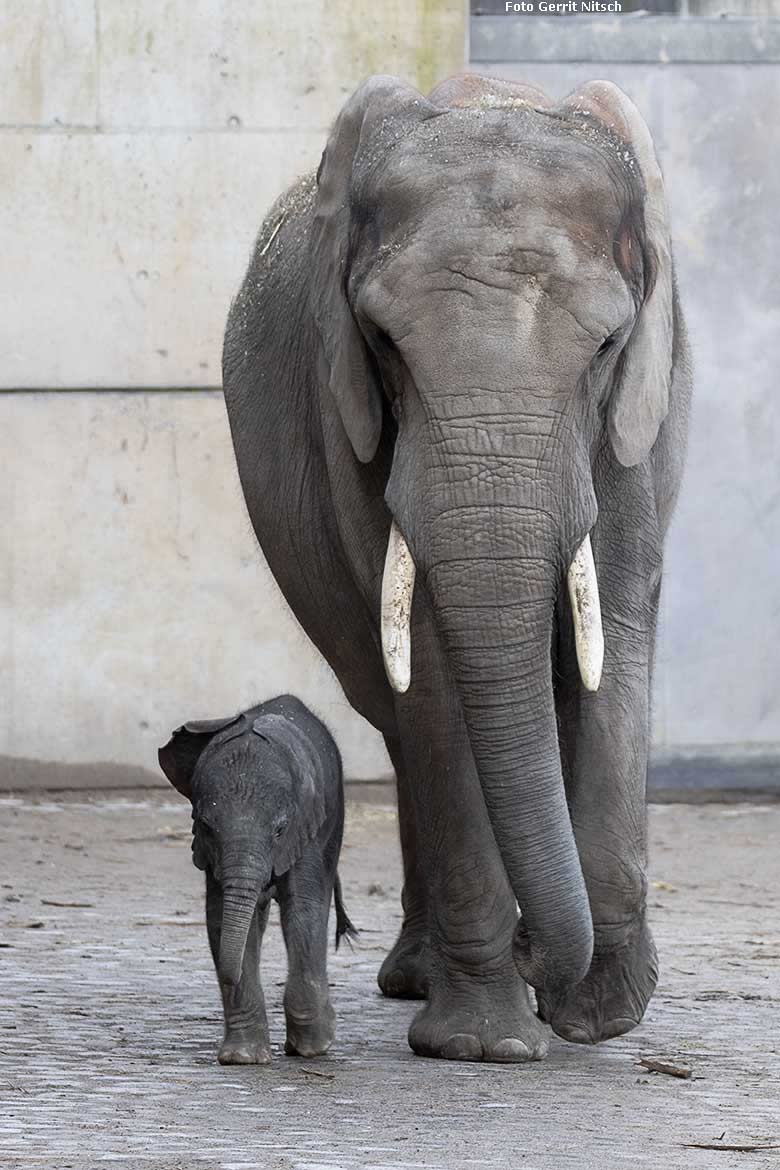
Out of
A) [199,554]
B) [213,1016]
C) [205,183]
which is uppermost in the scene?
[205,183]

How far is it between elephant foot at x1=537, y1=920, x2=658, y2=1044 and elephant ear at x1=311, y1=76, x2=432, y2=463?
1336 millimetres

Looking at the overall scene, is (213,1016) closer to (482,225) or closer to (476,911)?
(476,911)

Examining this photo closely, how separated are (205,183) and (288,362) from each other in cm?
505

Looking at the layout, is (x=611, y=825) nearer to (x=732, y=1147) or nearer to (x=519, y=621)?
(x=519, y=621)

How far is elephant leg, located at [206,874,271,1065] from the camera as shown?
18.9 ft

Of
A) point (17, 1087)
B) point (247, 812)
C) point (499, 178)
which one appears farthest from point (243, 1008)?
point (499, 178)

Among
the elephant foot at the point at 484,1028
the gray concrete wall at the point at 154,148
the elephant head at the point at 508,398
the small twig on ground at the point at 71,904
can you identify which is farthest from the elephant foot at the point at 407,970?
the gray concrete wall at the point at 154,148

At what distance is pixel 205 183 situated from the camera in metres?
12.0

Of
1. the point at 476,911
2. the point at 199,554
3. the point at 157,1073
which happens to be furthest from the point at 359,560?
the point at 199,554

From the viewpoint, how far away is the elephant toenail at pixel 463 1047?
597cm

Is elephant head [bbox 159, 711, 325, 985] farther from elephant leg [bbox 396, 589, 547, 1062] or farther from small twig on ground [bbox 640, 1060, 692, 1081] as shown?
small twig on ground [bbox 640, 1060, 692, 1081]

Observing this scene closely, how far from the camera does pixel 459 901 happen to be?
604cm

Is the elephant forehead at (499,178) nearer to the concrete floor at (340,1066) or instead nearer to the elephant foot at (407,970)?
the concrete floor at (340,1066)

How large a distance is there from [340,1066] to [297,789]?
25.0 inches
